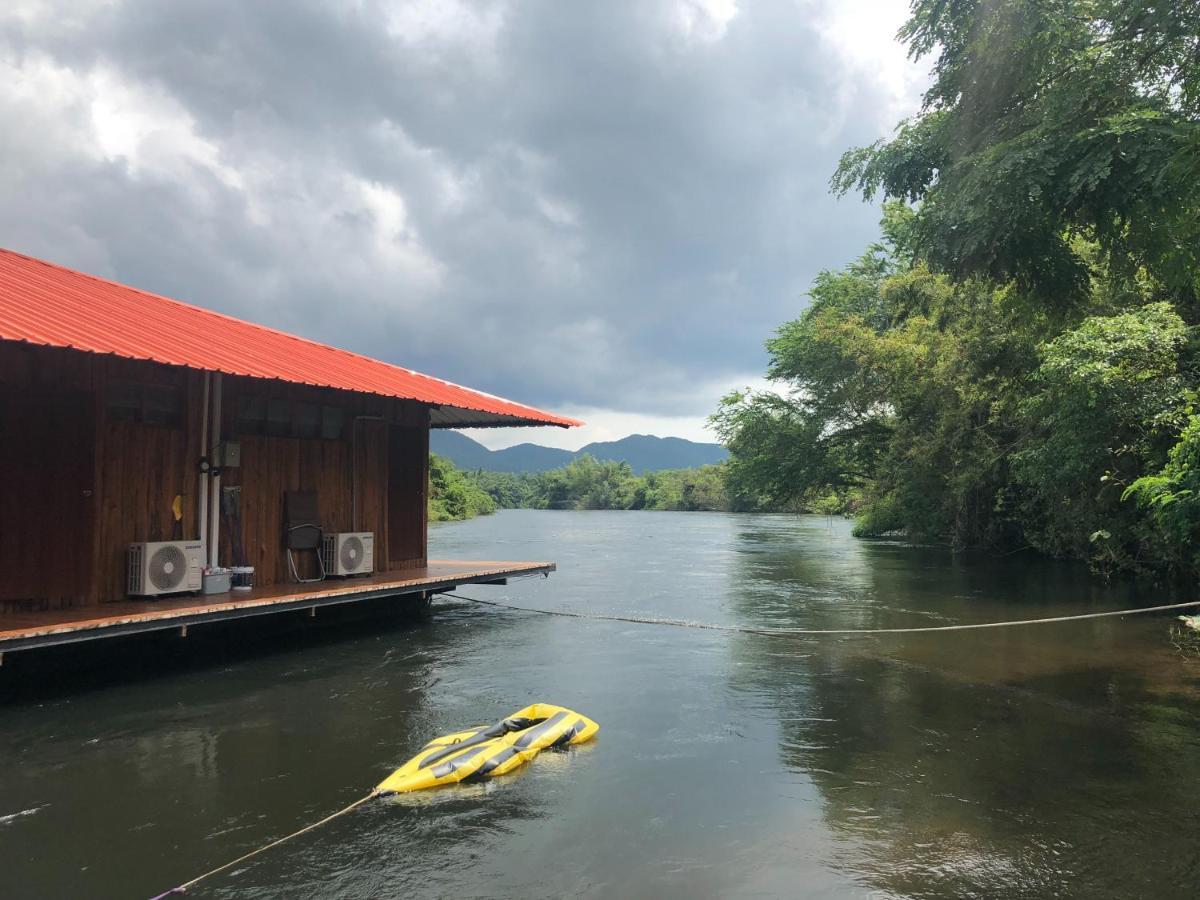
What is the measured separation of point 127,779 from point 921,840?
4362 mm

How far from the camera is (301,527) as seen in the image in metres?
8.73

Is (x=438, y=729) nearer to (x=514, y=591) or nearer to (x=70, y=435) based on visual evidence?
(x=70, y=435)

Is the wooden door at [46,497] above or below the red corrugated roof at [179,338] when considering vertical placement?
below

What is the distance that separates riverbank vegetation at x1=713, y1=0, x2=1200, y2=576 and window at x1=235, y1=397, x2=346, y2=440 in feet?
19.9

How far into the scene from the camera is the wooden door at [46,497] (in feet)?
20.8

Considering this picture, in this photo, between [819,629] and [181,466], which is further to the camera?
[819,629]

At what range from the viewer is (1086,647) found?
28.5 ft

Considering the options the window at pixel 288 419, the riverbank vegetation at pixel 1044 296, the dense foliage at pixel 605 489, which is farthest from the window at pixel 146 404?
the dense foliage at pixel 605 489

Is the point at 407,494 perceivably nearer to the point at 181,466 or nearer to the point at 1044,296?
the point at 181,466

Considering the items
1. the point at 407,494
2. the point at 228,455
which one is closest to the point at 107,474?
the point at 228,455

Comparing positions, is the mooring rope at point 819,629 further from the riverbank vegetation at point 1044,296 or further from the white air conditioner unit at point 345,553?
the white air conditioner unit at point 345,553

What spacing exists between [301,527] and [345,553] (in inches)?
23.5

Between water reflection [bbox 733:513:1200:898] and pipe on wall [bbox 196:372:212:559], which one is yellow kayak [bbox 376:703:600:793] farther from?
pipe on wall [bbox 196:372:212:559]

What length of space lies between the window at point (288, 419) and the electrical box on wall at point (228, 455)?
0.85 ft
